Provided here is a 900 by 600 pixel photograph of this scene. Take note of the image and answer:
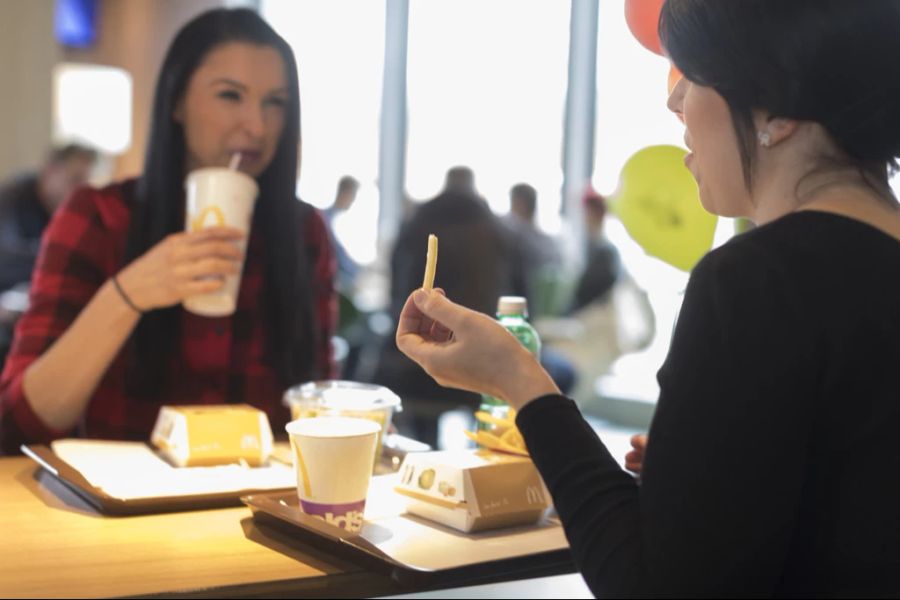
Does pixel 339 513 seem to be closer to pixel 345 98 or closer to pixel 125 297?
pixel 125 297

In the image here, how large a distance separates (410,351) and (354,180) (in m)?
5.62

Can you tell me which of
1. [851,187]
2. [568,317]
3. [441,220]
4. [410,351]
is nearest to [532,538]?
[410,351]

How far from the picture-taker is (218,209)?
1.57m

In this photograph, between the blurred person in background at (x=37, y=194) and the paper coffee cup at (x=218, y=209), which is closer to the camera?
the paper coffee cup at (x=218, y=209)

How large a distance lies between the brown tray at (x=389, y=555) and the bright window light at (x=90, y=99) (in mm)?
7373

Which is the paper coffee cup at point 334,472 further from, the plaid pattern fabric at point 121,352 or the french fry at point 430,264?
the plaid pattern fabric at point 121,352

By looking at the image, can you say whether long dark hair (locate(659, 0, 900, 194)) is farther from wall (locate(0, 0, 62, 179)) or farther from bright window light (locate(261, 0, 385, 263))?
A: wall (locate(0, 0, 62, 179))

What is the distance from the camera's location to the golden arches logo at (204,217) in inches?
61.5

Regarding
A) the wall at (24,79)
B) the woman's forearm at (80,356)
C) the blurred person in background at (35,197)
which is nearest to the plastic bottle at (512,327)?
the woman's forearm at (80,356)

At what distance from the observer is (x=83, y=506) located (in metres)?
1.22

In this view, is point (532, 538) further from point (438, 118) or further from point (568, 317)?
point (438, 118)

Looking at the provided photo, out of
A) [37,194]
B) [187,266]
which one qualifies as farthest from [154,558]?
[37,194]

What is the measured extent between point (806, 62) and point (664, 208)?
29.0 inches

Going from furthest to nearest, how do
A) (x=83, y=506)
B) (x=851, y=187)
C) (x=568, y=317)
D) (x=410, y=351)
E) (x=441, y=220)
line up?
1. (x=568, y=317)
2. (x=441, y=220)
3. (x=83, y=506)
4. (x=410, y=351)
5. (x=851, y=187)
